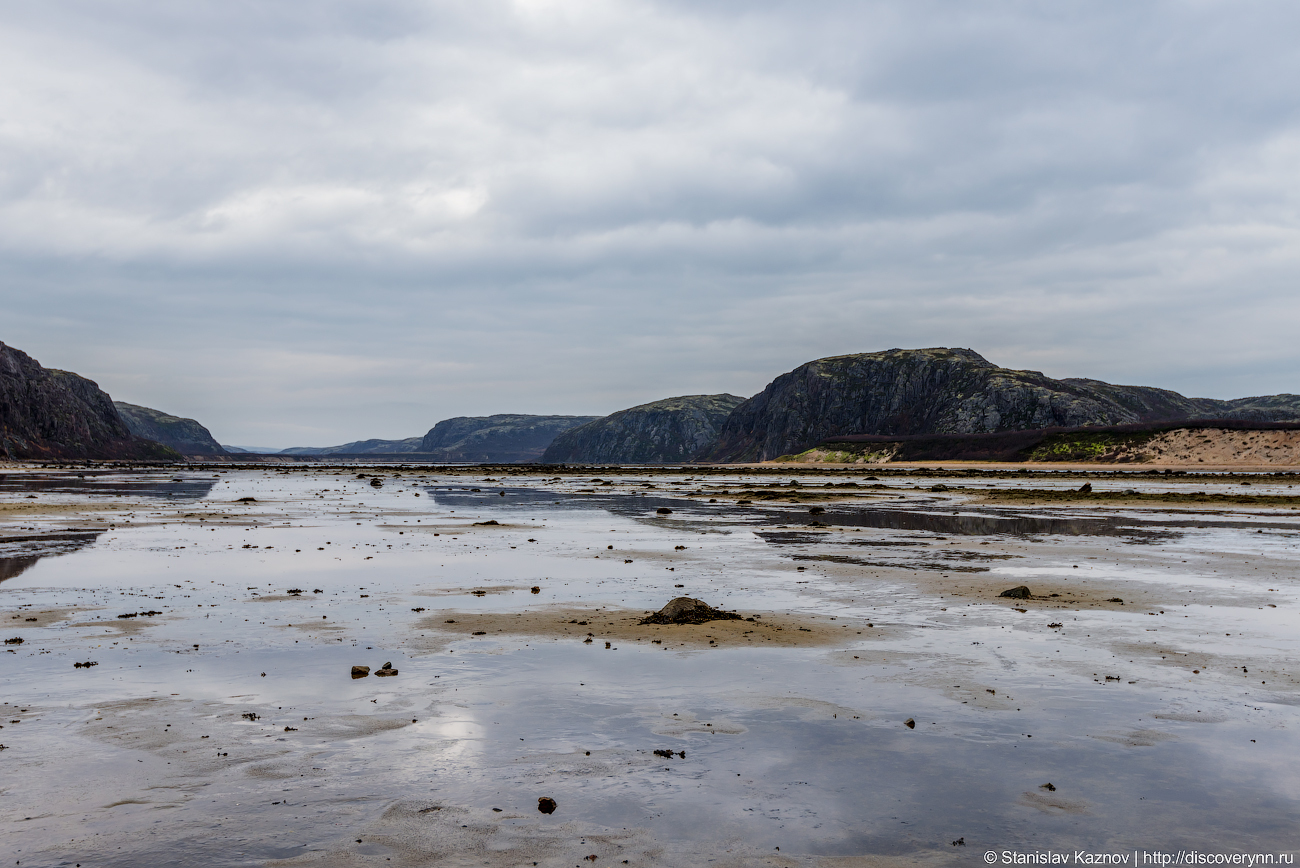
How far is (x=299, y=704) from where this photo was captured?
1248 centimetres

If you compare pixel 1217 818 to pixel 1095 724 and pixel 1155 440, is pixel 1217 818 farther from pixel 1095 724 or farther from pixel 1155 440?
pixel 1155 440

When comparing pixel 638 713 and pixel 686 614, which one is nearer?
pixel 638 713

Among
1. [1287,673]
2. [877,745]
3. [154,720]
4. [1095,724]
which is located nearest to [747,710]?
[877,745]

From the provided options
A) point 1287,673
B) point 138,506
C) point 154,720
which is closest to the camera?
point 154,720

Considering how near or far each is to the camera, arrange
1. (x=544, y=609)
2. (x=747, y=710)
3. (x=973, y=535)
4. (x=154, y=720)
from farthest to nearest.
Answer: (x=973, y=535), (x=544, y=609), (x=747, y=710), (x=154, y=720)

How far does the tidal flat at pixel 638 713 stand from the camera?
815 cm

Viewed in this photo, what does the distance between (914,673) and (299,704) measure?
1046 centimetres

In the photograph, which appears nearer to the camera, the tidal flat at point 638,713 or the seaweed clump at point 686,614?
the tidal flat at point 638,713

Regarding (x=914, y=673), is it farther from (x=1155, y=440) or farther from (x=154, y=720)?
(x=1155, y=440)

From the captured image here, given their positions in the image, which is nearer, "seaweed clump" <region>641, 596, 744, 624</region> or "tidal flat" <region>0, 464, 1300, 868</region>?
"tidal flat" <region>0, 464, 1300, 868</region>

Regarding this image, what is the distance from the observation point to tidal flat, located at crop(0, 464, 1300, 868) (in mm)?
8148

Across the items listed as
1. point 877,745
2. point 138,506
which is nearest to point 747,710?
point 877,745

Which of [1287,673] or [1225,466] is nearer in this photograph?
[1287,673]

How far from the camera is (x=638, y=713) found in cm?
1217
